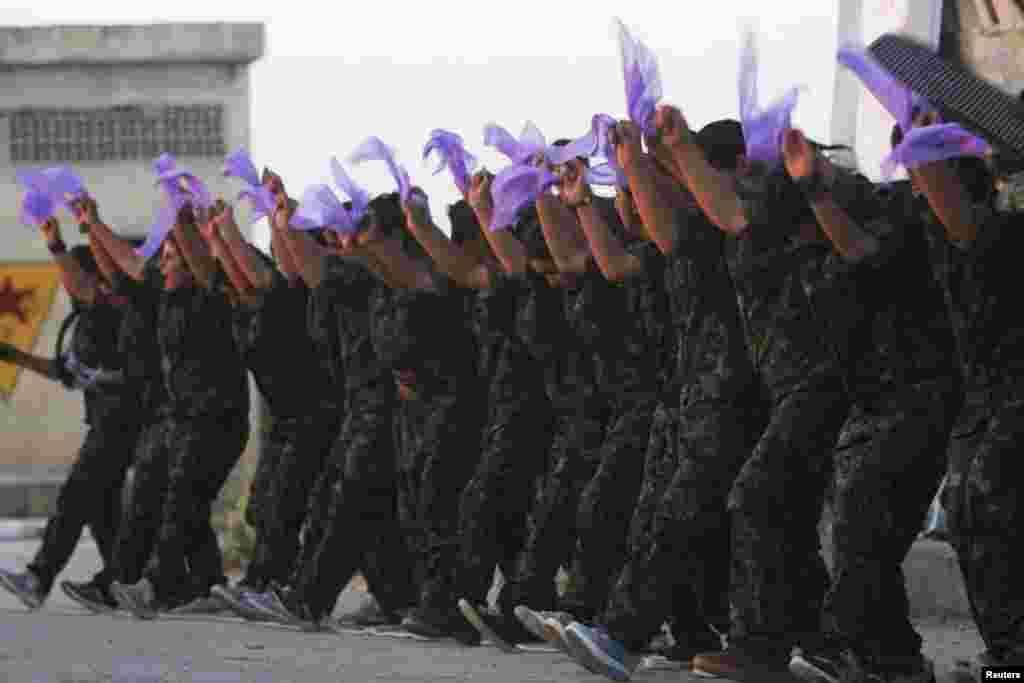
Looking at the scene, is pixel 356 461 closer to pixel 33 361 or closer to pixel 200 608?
pixel 200 608

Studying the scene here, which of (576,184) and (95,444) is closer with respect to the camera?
(576,184)

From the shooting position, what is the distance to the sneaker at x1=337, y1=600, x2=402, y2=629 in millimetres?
13078

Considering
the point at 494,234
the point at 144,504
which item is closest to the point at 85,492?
the point at 144,504

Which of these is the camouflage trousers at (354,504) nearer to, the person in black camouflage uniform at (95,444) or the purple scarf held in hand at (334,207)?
the purple scarf held in hand at (334,207)

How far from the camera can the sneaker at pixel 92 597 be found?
47.4 feet

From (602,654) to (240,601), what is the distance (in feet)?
13.3

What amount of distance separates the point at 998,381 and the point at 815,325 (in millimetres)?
1054

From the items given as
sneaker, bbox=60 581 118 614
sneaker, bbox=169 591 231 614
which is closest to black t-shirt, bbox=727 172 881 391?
sneaker, bbox=169 591 231 614

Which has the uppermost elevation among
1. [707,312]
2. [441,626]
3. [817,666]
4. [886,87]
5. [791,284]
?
[886,87]

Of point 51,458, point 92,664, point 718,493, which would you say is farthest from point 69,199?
point 51,458

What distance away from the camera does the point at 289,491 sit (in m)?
13.6

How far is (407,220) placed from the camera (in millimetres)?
12273

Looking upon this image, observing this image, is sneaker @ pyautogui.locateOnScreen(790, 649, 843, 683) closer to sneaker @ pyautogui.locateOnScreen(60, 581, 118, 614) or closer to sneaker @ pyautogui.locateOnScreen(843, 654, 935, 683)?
sneaker @ pyautogui.locateOnScreen(843, 654, 935, 683)

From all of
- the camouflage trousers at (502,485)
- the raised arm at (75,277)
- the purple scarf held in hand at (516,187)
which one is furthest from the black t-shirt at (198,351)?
the purple scarf held in hand at (516,187)
